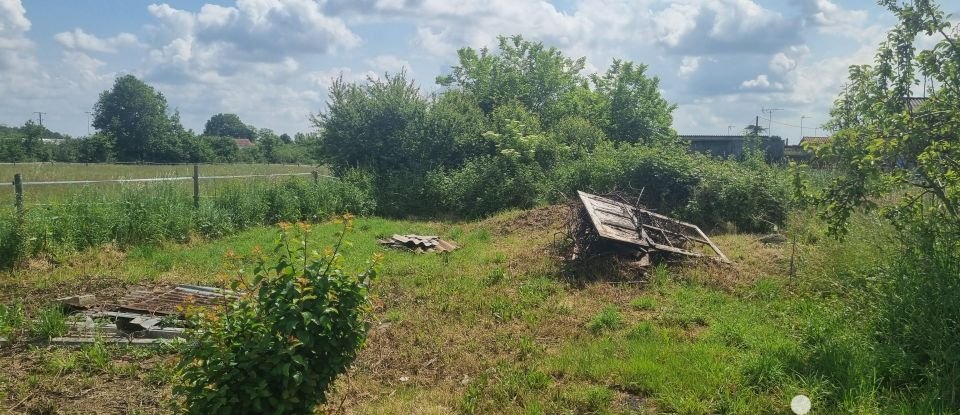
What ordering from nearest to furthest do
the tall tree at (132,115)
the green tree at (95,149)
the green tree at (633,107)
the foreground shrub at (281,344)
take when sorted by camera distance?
1. the foreground shrub at (281,344)
2. the green tree at (633,107)
3. the green tree at (95,149)
4. the tall tree at (132,115)

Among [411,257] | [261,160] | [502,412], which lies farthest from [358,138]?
[261,160]

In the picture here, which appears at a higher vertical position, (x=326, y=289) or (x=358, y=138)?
(x=358, y=138)

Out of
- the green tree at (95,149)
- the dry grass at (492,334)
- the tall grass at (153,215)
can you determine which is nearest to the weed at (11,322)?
the dry grass at (492,334)

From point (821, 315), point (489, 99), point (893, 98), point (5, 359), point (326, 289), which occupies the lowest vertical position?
point (5, 359)

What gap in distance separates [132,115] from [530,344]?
6297cm

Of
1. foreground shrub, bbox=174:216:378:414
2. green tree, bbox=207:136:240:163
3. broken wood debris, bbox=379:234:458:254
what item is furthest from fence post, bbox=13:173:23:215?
green tree, bbox=207:136:240:163

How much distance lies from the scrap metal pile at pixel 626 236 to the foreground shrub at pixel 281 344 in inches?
237

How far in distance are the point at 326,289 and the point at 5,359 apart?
4.09 meters

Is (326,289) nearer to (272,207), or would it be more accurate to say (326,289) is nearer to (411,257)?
(411,257)

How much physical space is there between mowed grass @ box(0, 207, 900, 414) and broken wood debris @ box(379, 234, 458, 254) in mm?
1454

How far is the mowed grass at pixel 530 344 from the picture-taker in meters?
4.59

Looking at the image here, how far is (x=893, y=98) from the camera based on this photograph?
530cm

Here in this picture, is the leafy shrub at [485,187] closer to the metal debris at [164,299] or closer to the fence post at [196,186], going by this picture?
the fence post at [196,186]

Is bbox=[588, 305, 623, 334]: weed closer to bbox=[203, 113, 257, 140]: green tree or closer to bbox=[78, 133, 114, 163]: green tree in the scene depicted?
bbox=[78, 133, 114, 163]: green tree
